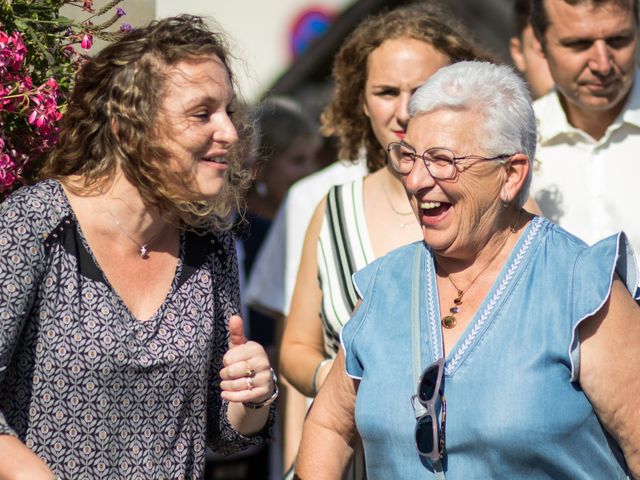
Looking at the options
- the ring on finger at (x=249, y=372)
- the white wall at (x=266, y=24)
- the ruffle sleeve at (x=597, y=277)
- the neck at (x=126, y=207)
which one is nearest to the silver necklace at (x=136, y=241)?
the neck at (x=126, y=207)

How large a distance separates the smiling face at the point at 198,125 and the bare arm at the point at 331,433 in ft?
2.05

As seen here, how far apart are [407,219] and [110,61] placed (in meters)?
1.22

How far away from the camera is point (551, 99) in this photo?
4613mm

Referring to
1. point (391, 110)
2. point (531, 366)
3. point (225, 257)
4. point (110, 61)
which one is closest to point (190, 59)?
point (110, 61)

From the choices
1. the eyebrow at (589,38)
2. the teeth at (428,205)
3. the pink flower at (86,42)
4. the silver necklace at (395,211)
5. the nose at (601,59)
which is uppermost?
the pink flower at (86,42)

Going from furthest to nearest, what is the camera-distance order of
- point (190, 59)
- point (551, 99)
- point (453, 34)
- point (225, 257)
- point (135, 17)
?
point (551, 99), point (453, 34), point (135, 17), point (225, 257), point (190, 59)

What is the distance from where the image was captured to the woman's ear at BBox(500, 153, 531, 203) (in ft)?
10.3

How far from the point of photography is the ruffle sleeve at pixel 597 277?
2.92 meters

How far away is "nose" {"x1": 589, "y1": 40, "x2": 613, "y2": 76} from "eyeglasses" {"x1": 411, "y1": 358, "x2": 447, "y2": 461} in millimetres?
1654

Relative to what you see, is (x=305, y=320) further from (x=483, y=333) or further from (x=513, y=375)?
(x=513, y=375)

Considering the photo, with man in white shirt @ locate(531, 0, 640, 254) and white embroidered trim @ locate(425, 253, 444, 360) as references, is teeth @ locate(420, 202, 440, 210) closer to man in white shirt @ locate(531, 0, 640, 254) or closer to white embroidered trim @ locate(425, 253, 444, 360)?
white embroidered trim @ locate(425, 253, 444, 360)

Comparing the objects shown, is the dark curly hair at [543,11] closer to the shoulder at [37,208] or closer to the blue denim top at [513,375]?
the blue denim top at [513,375]

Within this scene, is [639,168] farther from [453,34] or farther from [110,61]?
[110,61]

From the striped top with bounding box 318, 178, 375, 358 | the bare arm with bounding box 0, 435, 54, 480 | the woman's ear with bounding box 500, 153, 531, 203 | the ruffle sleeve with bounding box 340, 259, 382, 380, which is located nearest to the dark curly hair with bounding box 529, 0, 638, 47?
the striped top with bounding box 318, 178, 375, 358
